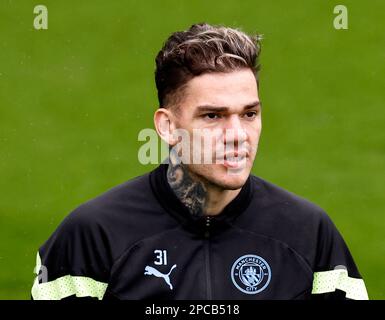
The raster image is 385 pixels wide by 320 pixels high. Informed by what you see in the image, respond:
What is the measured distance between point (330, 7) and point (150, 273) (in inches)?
282

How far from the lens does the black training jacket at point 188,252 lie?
227 inches

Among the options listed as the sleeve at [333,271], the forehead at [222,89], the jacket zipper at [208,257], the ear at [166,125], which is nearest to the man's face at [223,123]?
the forehead at [222,89]

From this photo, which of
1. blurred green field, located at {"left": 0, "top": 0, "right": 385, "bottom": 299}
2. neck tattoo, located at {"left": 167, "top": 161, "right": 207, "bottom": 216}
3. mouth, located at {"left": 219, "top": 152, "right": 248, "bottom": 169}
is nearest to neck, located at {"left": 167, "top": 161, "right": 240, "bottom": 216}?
neck tattoo, located at {"left": 167, "top": 161, "right": 207, "bottom": 216}

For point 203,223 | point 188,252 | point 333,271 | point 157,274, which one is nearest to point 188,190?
point 203,223

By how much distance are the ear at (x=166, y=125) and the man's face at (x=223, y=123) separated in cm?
11

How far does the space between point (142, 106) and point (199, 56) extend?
19.9ft

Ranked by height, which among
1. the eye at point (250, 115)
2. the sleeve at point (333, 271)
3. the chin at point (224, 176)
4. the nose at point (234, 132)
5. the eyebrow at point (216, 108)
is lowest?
the sleeve at point (333, 271)

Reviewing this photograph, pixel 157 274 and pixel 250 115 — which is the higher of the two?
pixel 250 115

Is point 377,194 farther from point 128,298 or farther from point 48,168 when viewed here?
point 128,298

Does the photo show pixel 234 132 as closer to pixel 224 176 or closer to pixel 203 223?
pixel 224 176

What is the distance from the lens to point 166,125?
233 inches

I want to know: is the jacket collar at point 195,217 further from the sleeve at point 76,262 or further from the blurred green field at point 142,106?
the blurred green field at point 142,106

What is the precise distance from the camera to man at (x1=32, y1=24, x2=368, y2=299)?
5703 mm

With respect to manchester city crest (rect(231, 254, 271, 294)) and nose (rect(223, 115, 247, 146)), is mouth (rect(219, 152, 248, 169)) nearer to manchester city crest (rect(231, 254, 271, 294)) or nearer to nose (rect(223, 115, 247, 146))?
nose (rect(223, 115, 247, 146))
